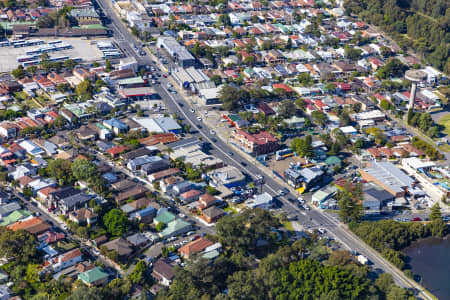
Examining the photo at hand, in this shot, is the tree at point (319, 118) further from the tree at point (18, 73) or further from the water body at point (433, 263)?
the tree at point (18, 73)

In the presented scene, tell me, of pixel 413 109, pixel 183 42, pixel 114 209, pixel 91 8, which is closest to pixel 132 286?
pixel 114 209

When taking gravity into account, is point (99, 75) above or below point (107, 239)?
above

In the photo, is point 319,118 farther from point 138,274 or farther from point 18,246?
point 18,246

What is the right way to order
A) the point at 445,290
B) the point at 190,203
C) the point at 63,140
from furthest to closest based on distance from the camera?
the point at 63,140 < the point at 190,203 < the point at 445,290

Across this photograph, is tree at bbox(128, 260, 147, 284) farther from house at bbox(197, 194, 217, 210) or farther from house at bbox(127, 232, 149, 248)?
house at bbox(197, 194, 217, 210)

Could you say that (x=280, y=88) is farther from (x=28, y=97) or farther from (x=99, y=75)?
(x=28, y=97)

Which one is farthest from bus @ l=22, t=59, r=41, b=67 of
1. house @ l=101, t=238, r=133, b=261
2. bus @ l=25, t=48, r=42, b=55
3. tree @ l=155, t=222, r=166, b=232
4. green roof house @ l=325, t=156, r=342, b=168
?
green roof house @ l=325, t=156, r=342, b=168
